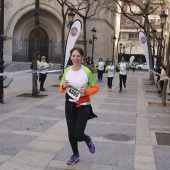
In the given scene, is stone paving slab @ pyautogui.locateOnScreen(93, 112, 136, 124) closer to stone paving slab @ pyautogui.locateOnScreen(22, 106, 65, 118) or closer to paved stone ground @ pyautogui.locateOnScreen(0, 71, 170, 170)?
paved stone ground @ pyautogui.locateOnScreen(0, 71, 170, 170)

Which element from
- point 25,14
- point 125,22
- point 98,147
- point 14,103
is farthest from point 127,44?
Answer: point 98,147

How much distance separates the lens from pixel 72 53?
528cm

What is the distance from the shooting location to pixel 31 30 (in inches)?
1730

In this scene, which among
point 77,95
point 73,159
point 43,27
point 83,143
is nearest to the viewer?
point 77,95

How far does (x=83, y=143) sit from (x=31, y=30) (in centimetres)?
3869

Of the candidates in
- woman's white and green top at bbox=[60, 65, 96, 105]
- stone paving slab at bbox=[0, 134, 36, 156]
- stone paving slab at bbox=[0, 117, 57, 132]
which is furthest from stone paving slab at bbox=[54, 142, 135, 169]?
stone paving slab at bbox=[0, 117, 57, 132]

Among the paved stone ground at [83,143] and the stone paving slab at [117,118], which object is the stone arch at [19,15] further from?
the stone paving slab at [117,118]

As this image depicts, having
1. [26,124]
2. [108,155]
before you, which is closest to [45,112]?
[26,124]

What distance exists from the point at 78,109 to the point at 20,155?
4.52 ft

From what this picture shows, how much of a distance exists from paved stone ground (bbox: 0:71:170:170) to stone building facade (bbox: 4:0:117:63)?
3000cm

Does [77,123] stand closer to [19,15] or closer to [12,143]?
[12,143]

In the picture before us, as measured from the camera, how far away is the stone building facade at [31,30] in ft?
133

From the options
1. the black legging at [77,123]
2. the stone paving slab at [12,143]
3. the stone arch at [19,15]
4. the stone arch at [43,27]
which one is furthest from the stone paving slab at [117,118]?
the stone arch at [43,27]

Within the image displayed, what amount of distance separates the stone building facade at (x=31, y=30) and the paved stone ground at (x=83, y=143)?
Result: 30.0 meters
